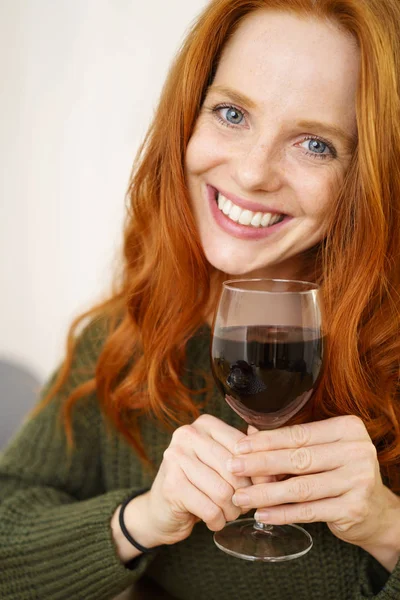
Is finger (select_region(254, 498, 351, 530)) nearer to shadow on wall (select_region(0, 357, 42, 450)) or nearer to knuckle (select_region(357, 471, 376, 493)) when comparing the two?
knuckle (select_region(357, 471, 376, 493))

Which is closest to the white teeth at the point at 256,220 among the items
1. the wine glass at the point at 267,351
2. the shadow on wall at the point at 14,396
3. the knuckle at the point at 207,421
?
the wine glass at the point at 267,351

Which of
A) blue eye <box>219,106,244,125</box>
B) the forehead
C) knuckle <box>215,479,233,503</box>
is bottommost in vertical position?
knuckle <box>215,479,233,503</box>

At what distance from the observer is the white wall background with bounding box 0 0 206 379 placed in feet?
8.23

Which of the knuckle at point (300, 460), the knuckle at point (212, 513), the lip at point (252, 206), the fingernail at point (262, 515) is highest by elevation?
the lip at point (252, 206)

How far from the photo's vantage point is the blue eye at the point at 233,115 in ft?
4.36

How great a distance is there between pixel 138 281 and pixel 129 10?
136 cm

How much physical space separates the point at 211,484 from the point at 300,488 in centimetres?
14

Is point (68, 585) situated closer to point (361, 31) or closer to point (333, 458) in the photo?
point (333, 458)

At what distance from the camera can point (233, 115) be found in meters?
1.33

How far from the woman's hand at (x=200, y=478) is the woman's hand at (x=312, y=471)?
3cm

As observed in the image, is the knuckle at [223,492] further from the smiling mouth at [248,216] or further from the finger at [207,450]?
the smiling mouth at [248,216]

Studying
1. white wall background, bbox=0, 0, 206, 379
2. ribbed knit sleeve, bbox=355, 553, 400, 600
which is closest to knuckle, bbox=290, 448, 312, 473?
ribbed knit sleeve, bbox=355, 553, 400, 600

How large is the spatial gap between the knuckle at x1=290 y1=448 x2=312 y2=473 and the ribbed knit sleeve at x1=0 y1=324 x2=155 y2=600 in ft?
1.43

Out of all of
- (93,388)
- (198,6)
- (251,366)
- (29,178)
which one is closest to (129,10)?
(198,6)
